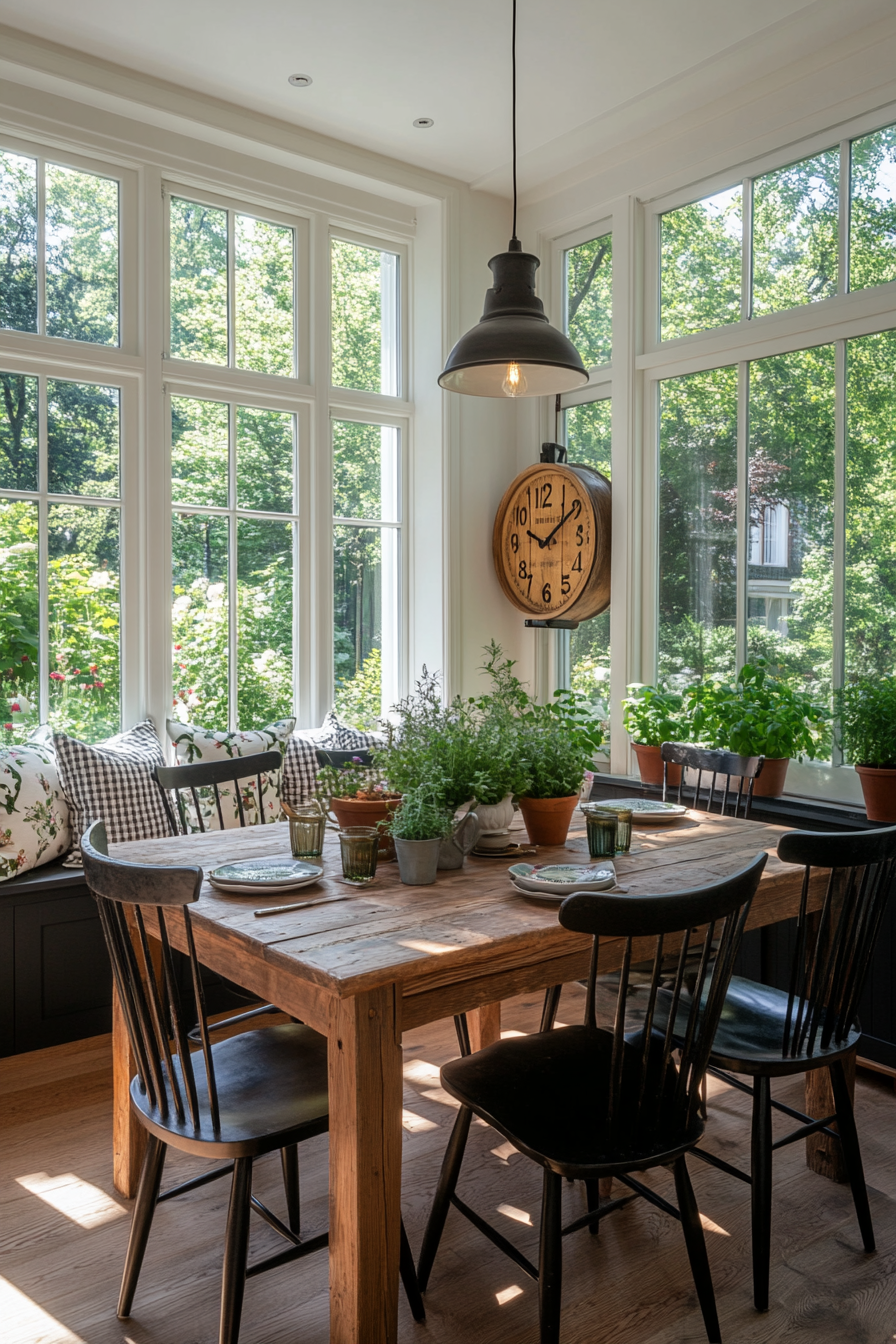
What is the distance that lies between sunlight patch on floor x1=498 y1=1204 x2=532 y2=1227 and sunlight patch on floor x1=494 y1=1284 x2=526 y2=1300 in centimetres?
20

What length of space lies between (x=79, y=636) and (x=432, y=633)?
150 centimetres

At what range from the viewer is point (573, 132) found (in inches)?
151

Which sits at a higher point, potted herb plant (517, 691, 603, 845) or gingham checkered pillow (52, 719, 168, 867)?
potted herb plant (517, 691, 603, 845)

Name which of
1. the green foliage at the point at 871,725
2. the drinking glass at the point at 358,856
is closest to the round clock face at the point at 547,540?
the green foliage at the point at 871,725

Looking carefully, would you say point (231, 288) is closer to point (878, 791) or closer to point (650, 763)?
point (650, 763)

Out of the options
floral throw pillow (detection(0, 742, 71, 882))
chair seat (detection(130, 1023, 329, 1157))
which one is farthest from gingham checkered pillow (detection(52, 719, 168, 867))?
chair seat (detection(130, 1023, 329, 1157))

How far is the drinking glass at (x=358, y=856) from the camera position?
1999 millimetres

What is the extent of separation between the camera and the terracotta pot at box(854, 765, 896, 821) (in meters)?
2.94

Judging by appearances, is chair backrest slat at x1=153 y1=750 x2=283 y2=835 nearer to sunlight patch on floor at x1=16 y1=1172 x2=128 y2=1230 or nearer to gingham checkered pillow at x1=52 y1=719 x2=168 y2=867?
gingham checkered pillow at x1=52 y1=719 x2=168 y2=867

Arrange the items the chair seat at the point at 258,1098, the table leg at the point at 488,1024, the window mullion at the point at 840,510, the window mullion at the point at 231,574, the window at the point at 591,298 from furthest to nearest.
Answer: the window at the point at 591,298 → the window mullion at the point at 231,574 → the window mullion at the point at 840,510 → the table leg at the point at 488,1024 → the chair seat at the point at 258,1098

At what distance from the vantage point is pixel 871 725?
2.95 meters

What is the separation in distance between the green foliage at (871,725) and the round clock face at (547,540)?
1.27m

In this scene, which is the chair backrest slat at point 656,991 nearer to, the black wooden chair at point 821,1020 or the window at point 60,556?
the black wooden chair at point 821,1020

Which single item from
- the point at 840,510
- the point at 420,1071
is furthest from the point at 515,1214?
the point at 840,510
